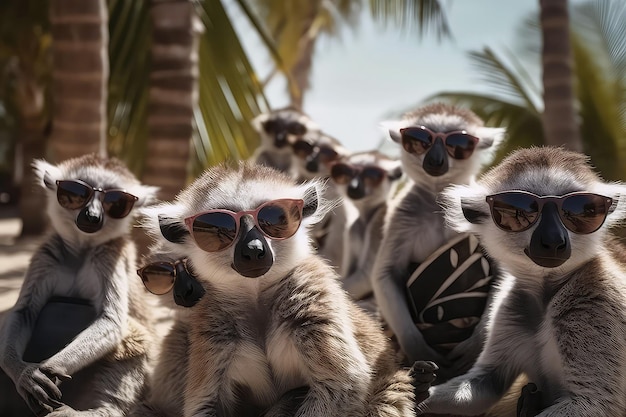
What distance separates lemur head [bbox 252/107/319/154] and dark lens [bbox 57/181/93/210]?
4265mm

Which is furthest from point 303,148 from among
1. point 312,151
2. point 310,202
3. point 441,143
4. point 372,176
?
point 310,202

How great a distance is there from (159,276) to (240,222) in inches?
39.0

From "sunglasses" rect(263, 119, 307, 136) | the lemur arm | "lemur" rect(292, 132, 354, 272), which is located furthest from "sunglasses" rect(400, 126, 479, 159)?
"sunglasses" rect(263, 119, 307, 136)

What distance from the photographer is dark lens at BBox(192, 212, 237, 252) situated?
3.11 meters

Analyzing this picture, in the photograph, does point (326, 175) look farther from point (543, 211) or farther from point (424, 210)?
point (543, 211)

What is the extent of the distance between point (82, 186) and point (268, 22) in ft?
66.5

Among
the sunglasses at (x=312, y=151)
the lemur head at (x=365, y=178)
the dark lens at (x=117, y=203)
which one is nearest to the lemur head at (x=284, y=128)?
the sunglasses at (x=312, y=151)

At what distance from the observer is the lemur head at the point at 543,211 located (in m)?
2.96

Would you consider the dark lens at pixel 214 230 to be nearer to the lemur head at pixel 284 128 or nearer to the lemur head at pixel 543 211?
the lemur head at pixel 543 211

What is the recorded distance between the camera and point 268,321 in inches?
123

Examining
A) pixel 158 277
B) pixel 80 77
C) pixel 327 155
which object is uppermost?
pixel 80 77

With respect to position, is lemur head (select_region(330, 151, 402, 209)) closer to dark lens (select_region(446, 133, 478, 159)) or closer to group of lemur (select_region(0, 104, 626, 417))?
group of lemur (select_region(0, 104, 626, 417))

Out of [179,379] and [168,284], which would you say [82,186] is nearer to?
[168,284]

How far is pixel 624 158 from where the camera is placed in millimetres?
13281
